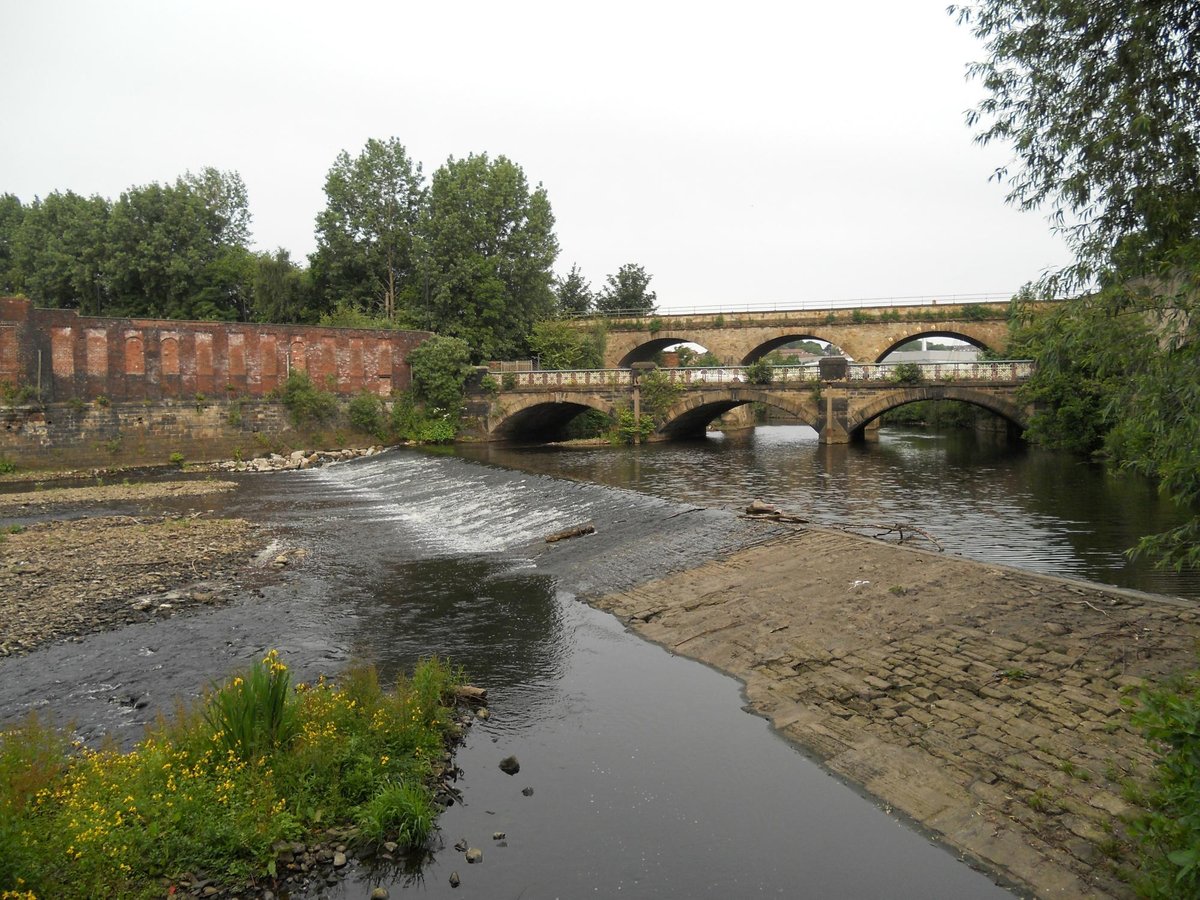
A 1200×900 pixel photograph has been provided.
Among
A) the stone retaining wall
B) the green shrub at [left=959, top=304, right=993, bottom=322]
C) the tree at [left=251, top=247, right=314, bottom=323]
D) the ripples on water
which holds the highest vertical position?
the tree at [left=251, top=247, right=314, bottom=323]

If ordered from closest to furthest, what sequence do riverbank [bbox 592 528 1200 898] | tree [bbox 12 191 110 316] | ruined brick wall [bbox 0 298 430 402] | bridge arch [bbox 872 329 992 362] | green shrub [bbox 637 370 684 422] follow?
riverbank [bbox 592 528 1200 898] < ruined brick wall [bbox 0 298 430 402] < green shrub [bbox 637 370 684 422] < bridge arch [bbox 872 329 992 362] < tree [bbox 12 191 110 316]

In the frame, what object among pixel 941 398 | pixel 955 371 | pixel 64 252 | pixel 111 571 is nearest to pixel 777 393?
pixel 941 398

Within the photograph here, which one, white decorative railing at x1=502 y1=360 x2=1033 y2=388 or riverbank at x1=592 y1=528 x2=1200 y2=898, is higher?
white decorative railing at x1=502 y1=360 x2=1033 y2=388

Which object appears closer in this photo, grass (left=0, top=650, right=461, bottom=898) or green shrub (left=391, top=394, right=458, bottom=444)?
grass (left=0, top=650, right=461, bottom=898)

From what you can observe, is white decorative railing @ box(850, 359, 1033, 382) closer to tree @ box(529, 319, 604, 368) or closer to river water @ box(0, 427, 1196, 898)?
river water @ box(0, 427, 1196, 898)

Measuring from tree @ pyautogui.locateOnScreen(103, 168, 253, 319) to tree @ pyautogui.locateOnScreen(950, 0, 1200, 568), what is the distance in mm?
55406

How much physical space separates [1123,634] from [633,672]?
587 cm

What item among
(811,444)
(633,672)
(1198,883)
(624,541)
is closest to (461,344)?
(811,444)

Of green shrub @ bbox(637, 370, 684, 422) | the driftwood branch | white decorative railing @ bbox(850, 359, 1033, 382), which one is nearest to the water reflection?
the driftwood branch

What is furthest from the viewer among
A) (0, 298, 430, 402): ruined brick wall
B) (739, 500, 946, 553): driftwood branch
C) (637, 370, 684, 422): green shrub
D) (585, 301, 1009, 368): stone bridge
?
(585, 301, 1009, 368): stone bridge

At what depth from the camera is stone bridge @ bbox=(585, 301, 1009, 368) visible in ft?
151

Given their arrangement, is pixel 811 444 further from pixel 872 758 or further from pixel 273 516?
pixel 872 758

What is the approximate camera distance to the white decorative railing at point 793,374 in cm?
3406

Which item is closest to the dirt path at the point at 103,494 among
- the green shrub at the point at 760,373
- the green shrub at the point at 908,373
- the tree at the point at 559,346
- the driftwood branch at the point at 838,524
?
the driftwood branch at the point at 838,524
